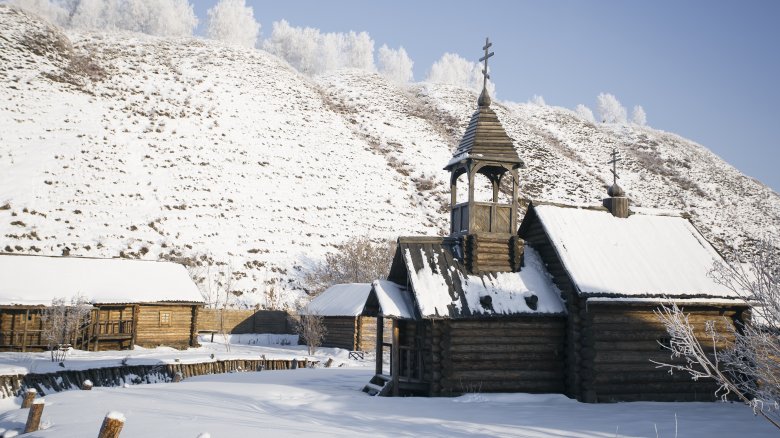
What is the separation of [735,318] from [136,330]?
97.0 ft

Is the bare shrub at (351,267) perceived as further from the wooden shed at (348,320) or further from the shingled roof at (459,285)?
the shingled roof at (459,285)

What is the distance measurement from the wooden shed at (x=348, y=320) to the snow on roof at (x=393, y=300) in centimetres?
1550

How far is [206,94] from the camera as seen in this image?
77.8 meters

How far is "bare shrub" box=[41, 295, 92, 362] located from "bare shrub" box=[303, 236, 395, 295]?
2148 cm

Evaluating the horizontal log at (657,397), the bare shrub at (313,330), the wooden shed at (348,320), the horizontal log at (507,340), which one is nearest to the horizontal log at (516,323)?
the horizontal log at (507,340)

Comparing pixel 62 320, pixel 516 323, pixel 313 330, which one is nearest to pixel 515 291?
pixel 516 323

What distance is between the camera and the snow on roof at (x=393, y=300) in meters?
17.4

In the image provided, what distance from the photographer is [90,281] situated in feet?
111

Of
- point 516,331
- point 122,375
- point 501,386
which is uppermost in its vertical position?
point 516,331

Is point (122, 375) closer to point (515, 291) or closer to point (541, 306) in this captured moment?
point (515, 291)

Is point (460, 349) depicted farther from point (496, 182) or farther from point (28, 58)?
point (28, 58)

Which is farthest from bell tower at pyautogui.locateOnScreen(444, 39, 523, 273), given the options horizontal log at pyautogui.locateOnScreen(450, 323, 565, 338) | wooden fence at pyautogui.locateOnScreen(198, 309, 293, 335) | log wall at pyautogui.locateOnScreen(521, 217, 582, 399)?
wooden fence at pyautogui.locateOnScreen(198, 309, 293, 335)

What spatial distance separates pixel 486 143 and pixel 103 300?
23175 millimetres

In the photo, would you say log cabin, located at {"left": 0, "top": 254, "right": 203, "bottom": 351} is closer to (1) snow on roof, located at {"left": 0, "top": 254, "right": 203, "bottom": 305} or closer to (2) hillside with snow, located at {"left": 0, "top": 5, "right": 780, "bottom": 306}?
(1) snow on roof, located at {"left": 0, "top": 254, "right": 203, "bottom": 305}
